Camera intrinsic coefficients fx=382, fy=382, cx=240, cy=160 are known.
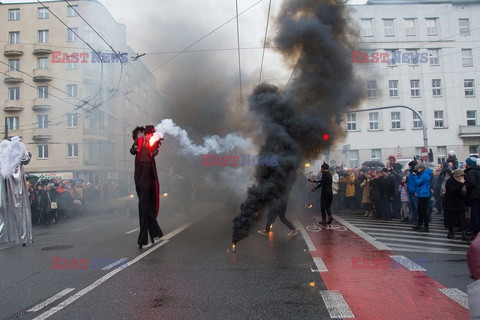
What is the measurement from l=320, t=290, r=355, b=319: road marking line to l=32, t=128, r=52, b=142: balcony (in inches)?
1042

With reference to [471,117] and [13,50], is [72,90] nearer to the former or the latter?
[13,50]

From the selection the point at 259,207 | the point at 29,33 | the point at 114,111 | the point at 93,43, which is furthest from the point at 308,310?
the point at 29,33

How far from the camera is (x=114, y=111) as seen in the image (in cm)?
2283

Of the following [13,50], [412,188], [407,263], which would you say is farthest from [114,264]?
[13,50]

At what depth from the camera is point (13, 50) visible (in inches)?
1004

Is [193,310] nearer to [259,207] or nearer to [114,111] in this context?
[259,207]

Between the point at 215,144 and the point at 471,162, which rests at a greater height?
the point at 215,144

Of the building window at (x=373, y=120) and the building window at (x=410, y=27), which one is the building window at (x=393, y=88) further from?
the building window at (x=410, y=27)

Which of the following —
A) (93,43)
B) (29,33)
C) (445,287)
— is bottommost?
(445,287)

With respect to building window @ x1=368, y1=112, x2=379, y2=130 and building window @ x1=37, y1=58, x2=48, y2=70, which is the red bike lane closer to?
building window @ x1=37, y1=58, x2=48, y2=70

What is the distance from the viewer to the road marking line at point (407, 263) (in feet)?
18.7

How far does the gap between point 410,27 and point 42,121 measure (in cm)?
3138

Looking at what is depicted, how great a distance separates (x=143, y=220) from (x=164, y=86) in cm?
688

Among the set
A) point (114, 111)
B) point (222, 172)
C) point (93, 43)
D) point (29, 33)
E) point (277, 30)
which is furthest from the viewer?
point (29, 33)
